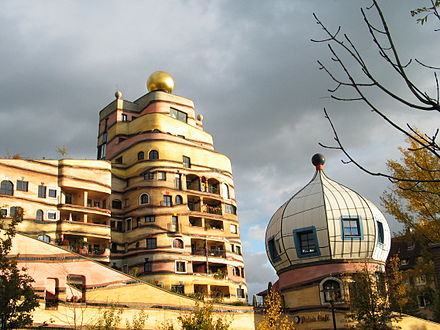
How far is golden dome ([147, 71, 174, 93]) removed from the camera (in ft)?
144

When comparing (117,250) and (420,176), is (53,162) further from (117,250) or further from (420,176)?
(420,176)

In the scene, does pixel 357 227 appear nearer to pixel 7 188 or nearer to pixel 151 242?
pixel 151 242

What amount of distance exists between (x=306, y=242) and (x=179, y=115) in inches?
675

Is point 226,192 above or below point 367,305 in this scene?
above

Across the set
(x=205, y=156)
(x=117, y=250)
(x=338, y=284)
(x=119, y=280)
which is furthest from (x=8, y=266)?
(x=205, y=156)

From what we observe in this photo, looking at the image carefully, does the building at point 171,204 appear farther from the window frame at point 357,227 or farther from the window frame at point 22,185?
the window frame at point 357,227

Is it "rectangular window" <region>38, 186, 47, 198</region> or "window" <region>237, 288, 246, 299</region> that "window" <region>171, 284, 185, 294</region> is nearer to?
"window" <region>237, 288, 246, 299</region>

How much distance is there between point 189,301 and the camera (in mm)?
26328

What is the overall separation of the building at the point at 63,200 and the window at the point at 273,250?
1047 centimetres

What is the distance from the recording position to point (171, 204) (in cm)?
3644

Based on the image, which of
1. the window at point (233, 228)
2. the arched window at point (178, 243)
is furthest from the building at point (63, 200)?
the window at point (233, 228)

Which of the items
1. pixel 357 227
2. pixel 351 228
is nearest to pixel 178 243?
pixel 351 228

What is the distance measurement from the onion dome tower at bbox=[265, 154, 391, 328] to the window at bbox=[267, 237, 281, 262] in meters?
0.14

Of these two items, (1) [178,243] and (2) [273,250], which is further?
(1) [178,243]
